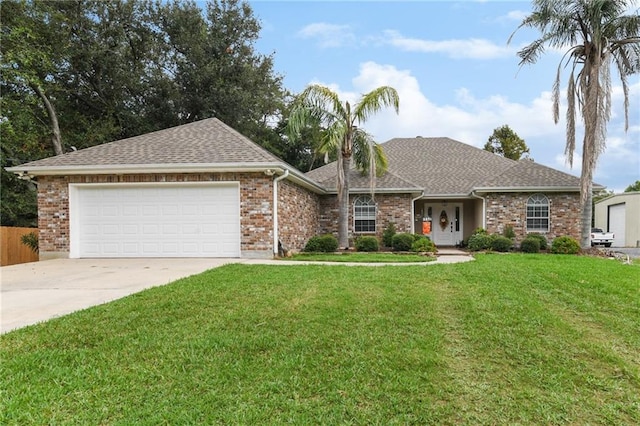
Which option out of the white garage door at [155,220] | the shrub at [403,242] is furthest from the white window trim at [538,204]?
the white garage door at [155,220]

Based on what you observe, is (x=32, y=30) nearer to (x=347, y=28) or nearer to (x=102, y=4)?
(x=102, y=4)

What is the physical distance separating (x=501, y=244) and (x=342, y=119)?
287 inches

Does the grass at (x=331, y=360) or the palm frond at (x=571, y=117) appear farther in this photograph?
the palm frond at (x=571, y=117)

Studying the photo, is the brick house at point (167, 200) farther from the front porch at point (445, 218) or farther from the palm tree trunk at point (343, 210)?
the front porch at point (445, 218)

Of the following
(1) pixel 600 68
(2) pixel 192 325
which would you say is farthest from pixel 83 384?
(1) pixel 600 68

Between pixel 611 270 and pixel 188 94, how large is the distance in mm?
20592

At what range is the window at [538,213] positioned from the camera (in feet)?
48.0

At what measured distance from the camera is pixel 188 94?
69.2ft

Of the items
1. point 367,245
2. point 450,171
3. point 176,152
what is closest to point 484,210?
point 450,171

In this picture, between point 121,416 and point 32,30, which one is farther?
point 32,30

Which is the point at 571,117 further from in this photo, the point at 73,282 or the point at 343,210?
the point at 73,282

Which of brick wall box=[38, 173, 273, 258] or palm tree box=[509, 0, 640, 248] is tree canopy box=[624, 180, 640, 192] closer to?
palm tree box=[509, 0, 640, 248]

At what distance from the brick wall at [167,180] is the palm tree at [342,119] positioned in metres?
2.94

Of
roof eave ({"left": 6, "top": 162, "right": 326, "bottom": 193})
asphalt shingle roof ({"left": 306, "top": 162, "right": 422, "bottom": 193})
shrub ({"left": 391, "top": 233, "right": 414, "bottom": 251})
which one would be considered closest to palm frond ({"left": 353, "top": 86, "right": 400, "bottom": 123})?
asphalt shingle roof ({"left": 306, "top": 162, "right": 422, "bottom": 193})
